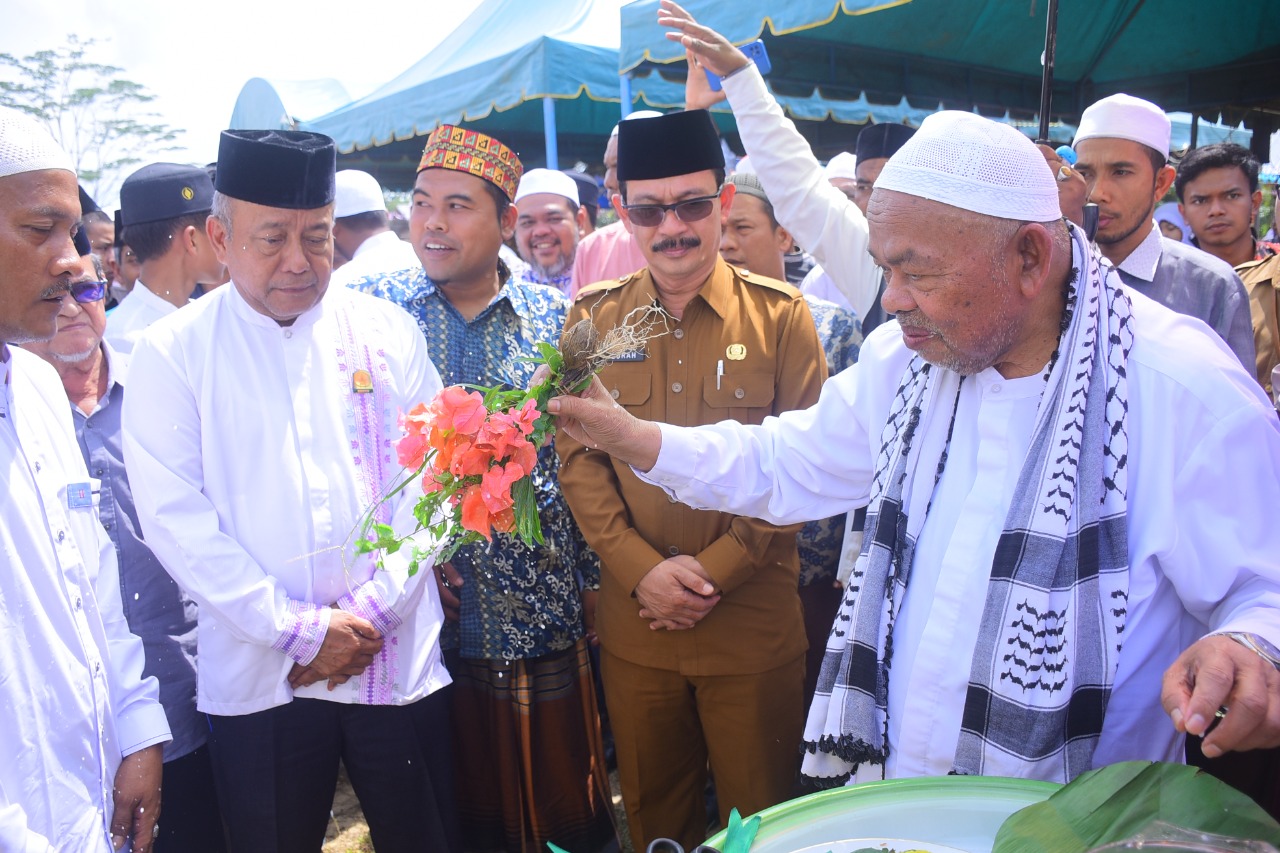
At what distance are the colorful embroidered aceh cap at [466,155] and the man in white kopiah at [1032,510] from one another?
6.78 ft

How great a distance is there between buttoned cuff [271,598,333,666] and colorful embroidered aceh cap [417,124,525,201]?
1864 millimetres

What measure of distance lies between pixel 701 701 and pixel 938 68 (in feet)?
30.4

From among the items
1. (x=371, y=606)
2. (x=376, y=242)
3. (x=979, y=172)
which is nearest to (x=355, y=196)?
(x=376, y=242)

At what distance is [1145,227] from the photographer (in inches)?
135

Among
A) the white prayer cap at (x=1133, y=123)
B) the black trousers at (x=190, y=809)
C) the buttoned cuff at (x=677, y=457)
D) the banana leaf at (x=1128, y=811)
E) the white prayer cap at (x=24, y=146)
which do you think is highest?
the white prayer cap at (x=1133, y=123)

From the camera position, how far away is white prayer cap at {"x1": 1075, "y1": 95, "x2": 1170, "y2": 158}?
3.47 m

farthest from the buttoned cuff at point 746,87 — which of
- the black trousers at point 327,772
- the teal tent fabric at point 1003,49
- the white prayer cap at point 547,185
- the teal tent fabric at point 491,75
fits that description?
the teal tent fabric at point 491,75

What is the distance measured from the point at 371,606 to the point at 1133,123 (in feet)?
11.1

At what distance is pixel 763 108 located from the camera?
11.0 ft

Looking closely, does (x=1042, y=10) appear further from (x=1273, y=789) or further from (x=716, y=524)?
(x=1273, y=789)

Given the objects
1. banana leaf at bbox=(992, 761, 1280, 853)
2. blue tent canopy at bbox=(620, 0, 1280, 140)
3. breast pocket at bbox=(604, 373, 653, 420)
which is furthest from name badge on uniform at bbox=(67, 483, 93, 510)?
blue tent canopy at bbox=(620, 0, 1280, 140)

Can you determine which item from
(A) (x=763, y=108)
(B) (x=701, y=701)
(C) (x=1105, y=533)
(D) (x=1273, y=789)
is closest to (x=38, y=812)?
(B) (x=701, y=701)

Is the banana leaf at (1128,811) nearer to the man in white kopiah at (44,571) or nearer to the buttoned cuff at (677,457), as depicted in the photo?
the buttoned cuff at (677,457)

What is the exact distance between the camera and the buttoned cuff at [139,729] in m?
2.14
